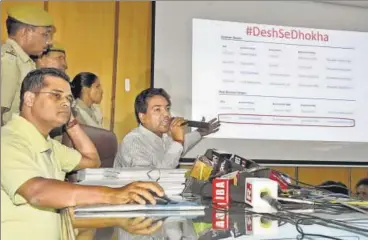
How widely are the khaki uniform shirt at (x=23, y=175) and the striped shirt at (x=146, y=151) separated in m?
0.69

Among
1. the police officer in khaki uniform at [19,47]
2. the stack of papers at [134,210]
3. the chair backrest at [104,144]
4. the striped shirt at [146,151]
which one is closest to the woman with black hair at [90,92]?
the chair backrest at [104,144]

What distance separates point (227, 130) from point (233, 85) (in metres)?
0.30

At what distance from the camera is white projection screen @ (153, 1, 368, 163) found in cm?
284

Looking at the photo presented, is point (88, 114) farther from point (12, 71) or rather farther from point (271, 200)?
point (271, 200)

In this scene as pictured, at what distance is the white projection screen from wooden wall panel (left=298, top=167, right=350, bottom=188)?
12 centimetres

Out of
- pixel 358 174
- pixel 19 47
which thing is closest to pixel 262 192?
pixel 19 47

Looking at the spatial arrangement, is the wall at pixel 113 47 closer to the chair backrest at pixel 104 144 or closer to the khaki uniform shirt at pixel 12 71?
the chair backrest at pixel 104 144

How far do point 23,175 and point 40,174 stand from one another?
0.24 ft

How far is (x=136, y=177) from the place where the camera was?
1565 mm

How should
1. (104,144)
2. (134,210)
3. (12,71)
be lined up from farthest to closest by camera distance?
(104,144), (12,71), (134,210)

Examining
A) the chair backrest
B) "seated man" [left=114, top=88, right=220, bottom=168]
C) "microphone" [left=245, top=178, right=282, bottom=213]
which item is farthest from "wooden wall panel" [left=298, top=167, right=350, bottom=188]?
"microphone" [left=245, top=178, right=282, bottom=213]

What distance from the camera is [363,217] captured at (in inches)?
43.1

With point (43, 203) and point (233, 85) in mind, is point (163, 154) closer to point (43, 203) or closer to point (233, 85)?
point (233, 85)

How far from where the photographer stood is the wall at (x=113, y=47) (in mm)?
2844
